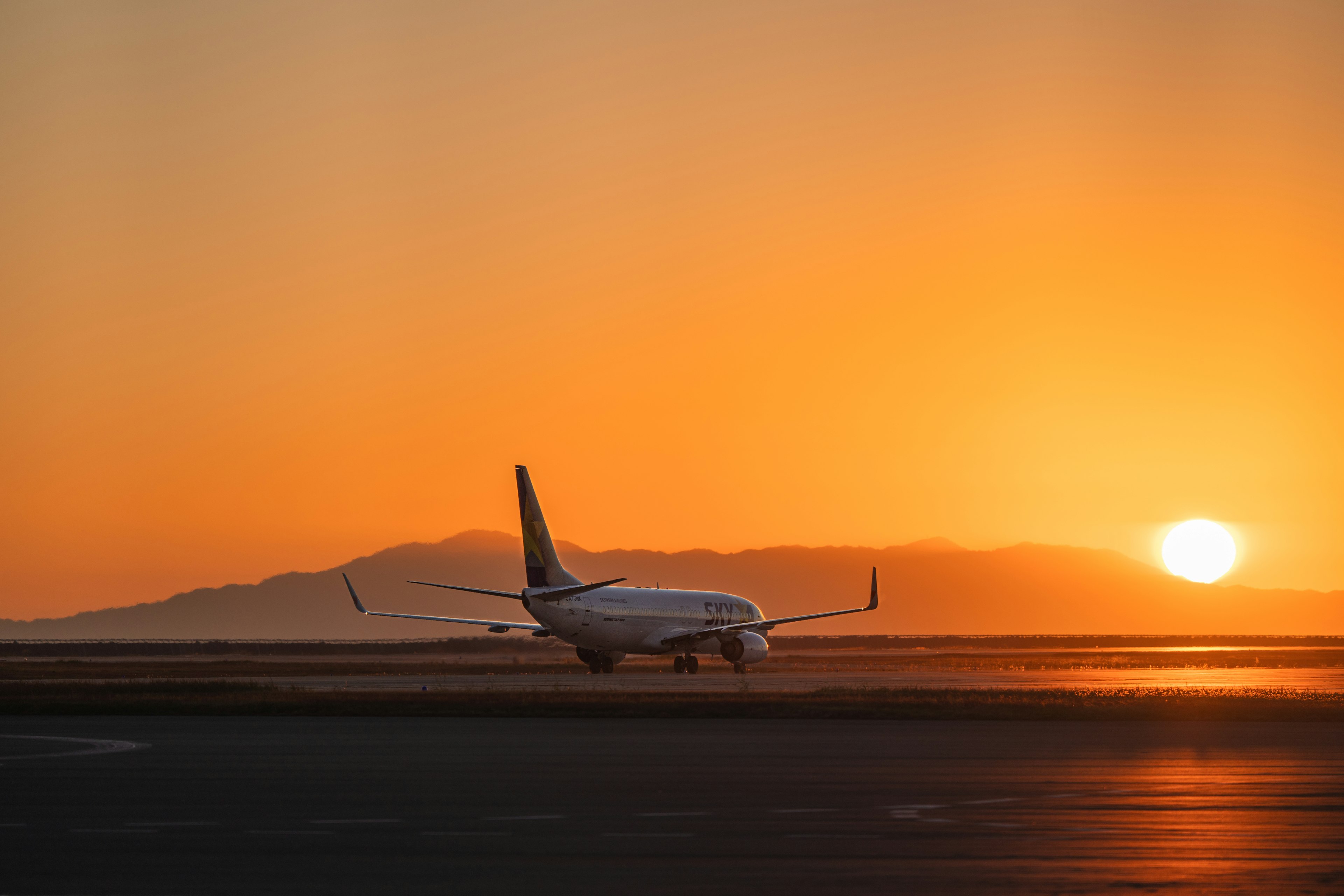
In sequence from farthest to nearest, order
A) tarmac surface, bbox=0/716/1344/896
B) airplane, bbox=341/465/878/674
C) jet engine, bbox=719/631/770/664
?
jet engine, bbox=719/631/770/664
airplane, bbox=341/465/878/674
tarmac surface, bbox=0/716/1344/896

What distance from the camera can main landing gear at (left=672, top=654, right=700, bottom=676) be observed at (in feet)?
186

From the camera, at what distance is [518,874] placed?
→ 10.6m

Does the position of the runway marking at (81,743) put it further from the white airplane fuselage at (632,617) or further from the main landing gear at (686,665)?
the main landing gear at (686,665)

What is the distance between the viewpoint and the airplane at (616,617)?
173ft

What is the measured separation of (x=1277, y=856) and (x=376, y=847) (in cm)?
757

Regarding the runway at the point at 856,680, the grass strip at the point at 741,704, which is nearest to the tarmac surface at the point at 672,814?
the grass strip at the point at 741,704

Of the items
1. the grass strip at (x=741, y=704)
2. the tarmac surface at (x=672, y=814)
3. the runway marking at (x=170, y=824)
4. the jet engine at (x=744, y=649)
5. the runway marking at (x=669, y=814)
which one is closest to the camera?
the tarmac surface at (x=672, y=814)

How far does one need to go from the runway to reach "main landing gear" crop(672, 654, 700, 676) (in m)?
1.11

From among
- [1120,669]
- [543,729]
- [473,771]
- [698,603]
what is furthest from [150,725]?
[1120,669]

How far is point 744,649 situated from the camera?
57.5 metres

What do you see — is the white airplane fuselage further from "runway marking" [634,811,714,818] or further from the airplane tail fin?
"runway marking" [634,811,714,818]

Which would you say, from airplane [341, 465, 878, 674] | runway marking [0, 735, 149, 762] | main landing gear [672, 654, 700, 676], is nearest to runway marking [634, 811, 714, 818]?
runway marking [0, 735, 149, 762]

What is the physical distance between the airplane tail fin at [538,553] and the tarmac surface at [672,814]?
29.3m

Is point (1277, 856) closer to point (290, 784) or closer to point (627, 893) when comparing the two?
point (627, 893)
